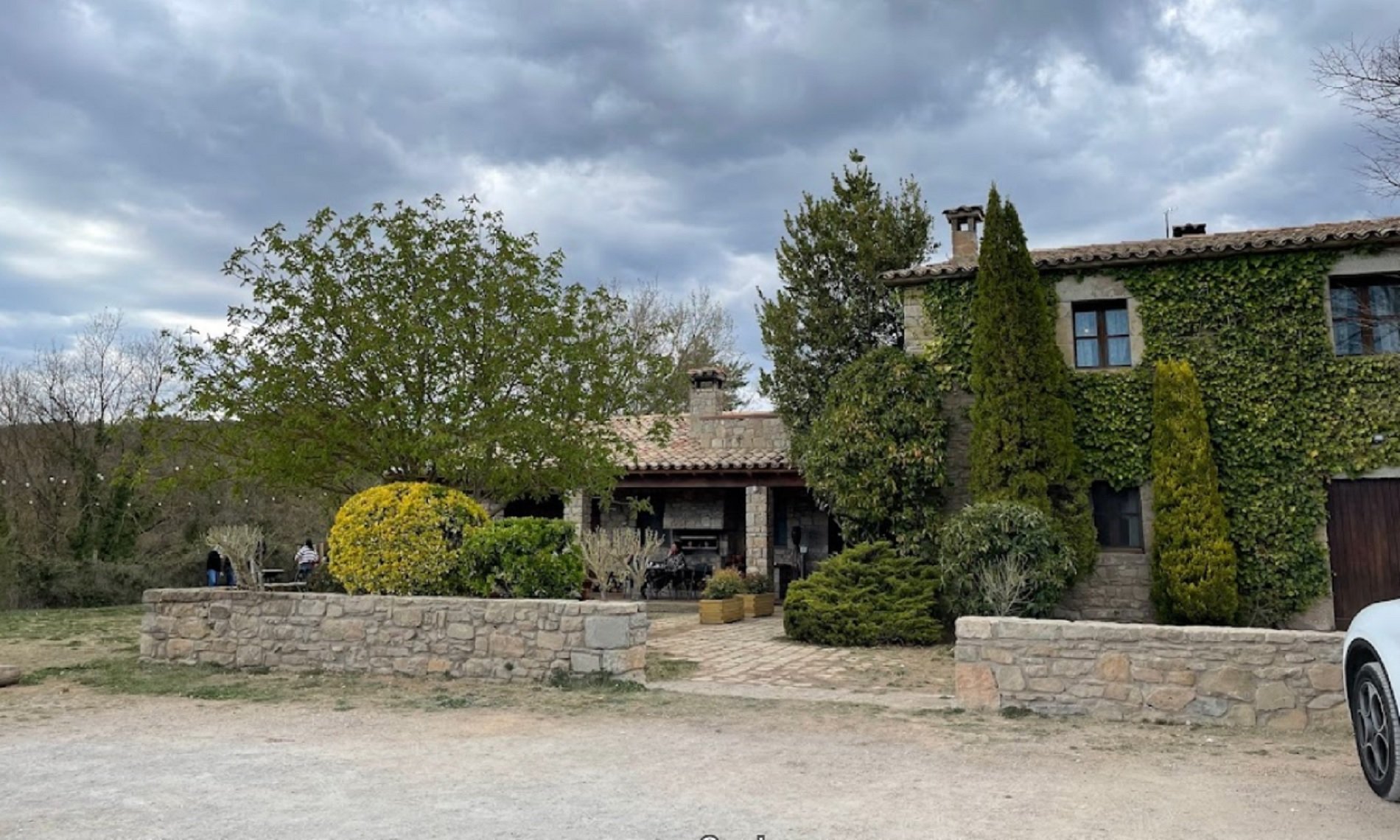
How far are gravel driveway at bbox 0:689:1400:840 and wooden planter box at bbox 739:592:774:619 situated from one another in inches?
310

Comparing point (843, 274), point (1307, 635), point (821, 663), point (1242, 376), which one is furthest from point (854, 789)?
point (843, 274)

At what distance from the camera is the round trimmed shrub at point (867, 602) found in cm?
1141

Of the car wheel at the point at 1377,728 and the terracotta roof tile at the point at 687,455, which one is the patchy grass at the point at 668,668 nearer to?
the car wheel at the point at 1377,728

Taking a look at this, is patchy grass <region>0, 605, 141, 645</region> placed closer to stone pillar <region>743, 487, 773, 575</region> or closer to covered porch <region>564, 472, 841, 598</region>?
covered porch <region>564, 472, 841, 598</region>

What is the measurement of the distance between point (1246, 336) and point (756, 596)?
27.4 ft

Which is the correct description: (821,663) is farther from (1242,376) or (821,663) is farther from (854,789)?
(1242,376)

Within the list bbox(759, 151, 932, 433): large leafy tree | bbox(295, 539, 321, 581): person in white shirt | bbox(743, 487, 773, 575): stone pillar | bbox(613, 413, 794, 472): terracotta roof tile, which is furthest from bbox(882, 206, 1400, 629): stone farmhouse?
bbox(295, 539, 321, 581): person in white shirt

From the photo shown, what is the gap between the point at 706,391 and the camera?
19625mm

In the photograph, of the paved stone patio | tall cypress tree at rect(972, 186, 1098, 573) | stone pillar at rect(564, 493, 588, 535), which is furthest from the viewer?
stone pillar at rect(564, 493, 588, 535)

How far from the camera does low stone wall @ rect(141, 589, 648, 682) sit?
8.48 meters

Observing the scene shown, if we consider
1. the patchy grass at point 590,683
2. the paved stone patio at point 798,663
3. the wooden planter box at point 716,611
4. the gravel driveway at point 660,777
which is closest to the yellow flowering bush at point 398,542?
the patchy grass at point 590,683

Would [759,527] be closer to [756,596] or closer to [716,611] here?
[756,596]

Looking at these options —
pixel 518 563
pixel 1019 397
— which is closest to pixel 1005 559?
pixel 1019 397

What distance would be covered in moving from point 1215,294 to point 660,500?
11.0 metres
